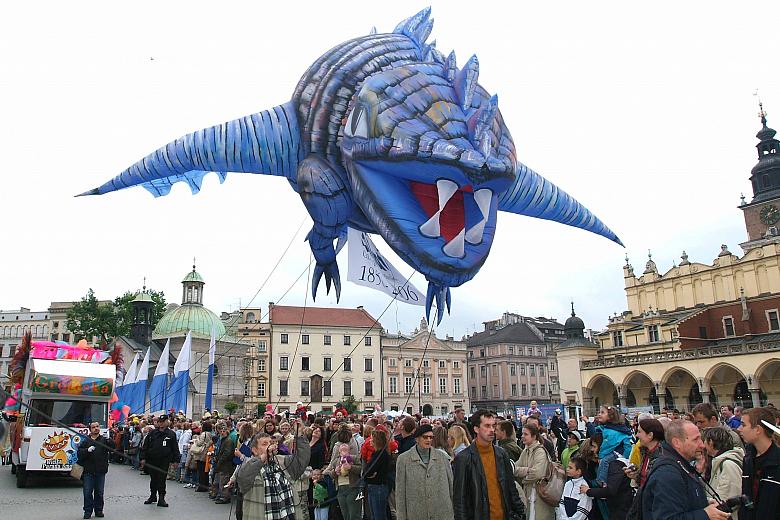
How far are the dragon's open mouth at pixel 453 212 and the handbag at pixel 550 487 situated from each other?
2779 millimetres

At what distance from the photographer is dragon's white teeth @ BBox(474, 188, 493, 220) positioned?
27.4ft

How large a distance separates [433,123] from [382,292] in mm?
2810

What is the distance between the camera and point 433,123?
8.12 metres

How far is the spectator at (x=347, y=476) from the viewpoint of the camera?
332 inches

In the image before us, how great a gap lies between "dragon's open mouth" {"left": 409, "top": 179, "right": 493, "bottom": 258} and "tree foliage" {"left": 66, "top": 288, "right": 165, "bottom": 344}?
53.0 meters

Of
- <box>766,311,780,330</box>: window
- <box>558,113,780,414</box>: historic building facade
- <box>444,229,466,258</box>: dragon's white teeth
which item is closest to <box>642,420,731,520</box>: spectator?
<box>444,229,466,258</box>: dragon's white teeth

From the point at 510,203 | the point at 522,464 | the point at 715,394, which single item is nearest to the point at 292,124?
the point at 510,203

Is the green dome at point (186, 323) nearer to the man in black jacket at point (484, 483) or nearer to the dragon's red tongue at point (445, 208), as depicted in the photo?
the dragon's red tongue at point (445, 208)

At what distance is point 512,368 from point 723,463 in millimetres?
76423

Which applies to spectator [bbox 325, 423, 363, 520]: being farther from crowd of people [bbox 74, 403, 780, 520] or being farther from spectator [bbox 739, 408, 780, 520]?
spectator [bbox 739, 408, 780, 520]

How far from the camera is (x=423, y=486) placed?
601 cm

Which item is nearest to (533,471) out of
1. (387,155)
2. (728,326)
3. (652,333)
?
(387,155)

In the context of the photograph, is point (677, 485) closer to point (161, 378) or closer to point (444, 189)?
point (444, 189)

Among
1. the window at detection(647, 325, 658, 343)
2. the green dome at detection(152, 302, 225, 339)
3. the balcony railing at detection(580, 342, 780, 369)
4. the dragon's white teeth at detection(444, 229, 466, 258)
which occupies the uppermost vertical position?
the green dome at detection(152, 302, 225, 339)
